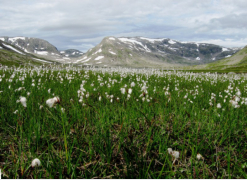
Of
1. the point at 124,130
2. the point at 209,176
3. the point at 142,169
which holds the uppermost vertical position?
the point at 124,130

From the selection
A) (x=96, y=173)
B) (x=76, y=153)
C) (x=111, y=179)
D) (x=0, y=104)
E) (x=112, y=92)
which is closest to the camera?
(x=111, y=179)

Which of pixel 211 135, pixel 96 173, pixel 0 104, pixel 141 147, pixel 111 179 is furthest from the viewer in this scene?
pixel 0 104

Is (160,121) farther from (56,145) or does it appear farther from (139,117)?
(56,145)

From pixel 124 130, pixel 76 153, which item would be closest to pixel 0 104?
pixel 76 153

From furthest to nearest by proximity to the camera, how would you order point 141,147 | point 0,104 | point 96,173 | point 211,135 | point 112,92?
1. point 112,92
2. point 0,104
3. point 211,135
4. point 141,147
5. point 96,173

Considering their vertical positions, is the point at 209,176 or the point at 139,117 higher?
the point at 139,117

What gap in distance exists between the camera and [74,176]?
7.18 feet

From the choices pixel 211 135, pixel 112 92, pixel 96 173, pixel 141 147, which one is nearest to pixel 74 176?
pixel 96 173

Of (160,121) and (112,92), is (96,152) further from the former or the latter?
(112,92)

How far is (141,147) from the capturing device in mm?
2881

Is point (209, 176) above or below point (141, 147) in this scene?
below

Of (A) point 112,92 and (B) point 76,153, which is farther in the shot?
(A) point 112,92

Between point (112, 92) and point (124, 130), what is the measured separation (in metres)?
3.93

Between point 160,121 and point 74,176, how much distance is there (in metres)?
2.03
